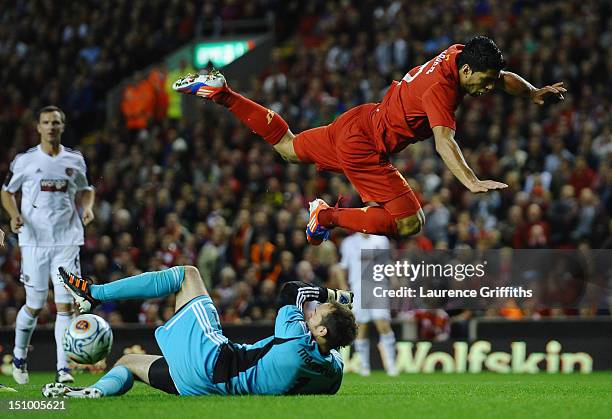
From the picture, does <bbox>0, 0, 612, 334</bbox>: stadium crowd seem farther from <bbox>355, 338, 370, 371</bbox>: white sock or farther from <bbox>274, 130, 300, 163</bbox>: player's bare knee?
<bbox>274, 130, 300, 163</bbox>: player's bare knee

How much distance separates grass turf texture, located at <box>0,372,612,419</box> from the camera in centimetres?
718

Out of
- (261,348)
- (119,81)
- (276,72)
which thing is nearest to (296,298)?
(261,348)

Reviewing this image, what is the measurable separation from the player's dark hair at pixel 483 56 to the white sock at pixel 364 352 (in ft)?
19.1

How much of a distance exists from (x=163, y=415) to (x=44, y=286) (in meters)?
4.21

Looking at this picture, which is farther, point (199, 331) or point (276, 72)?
point (276, 72)

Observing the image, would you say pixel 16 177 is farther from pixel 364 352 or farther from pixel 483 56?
pixel 364 352

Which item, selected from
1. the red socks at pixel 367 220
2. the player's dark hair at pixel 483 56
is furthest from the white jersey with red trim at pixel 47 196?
the player's dark hair at pixel 483 56

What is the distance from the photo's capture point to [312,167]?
17.5 metres

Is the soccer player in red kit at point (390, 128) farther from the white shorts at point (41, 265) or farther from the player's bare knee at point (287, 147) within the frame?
the white shorts at point (41, 265)

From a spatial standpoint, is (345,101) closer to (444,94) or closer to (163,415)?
(444,94)

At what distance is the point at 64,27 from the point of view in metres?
24.9

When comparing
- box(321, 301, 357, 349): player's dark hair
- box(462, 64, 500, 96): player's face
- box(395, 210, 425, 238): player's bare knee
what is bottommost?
box(321, 301, 357, 349): player's dark hair

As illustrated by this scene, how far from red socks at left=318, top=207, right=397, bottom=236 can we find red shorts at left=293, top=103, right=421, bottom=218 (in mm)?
75

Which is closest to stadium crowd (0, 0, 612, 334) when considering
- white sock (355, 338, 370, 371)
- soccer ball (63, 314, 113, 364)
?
white sock (355, 338, 370, 371)
